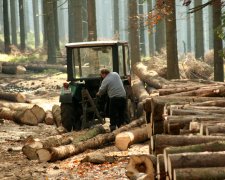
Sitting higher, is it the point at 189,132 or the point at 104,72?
the point at 104,72

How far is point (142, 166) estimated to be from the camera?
6.55m

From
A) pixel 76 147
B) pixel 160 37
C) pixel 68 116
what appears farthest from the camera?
pixel 160 37

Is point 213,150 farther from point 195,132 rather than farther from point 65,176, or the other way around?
point 65,176

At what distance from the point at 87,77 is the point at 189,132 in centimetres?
610

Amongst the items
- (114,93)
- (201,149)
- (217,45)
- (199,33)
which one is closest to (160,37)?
(199,33)

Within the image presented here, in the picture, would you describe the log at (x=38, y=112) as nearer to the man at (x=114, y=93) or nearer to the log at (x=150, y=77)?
the man at (x=114, y=93)

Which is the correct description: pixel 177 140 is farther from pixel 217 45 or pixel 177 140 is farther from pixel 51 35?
pixel 51 35

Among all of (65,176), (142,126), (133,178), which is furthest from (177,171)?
(142,126)

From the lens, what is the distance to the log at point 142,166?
6.42m

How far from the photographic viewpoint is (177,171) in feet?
16.7

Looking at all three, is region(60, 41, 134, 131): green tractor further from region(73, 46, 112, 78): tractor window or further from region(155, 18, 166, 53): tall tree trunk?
region(155, 18, 166, 53): tall tree trunk

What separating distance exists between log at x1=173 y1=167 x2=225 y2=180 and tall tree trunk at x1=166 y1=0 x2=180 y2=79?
39.7 feet

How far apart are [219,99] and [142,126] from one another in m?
2.20

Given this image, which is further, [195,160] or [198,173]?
[195,160]
